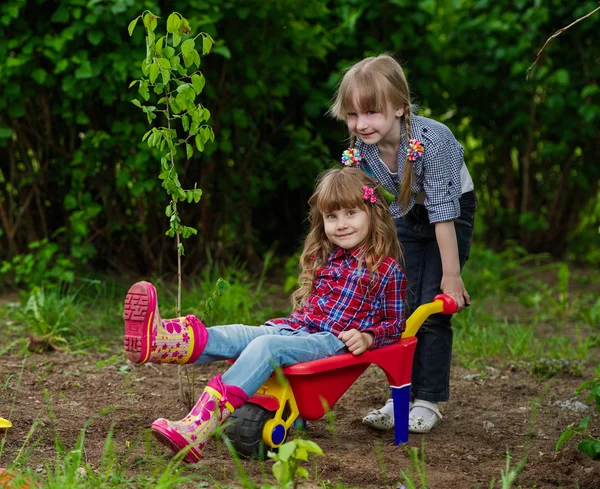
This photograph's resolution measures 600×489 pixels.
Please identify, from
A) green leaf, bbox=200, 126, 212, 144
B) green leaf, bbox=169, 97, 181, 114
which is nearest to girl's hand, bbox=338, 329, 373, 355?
green leaf, bbox=200, 126, 212, 144

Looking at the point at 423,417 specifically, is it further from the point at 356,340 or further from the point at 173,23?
the point at 173,23

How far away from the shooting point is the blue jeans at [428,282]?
3189mm

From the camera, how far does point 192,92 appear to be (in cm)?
282

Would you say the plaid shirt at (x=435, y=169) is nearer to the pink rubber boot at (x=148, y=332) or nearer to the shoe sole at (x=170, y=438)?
the pink rubber boot at (x=148, y=332)

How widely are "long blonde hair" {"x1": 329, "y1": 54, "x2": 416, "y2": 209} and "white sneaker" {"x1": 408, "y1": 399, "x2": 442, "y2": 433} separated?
742 millimetres

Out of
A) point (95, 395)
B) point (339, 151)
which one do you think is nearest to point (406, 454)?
point (95, 395)

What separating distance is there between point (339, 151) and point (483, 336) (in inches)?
68.4

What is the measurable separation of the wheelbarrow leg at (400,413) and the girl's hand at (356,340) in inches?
8.9

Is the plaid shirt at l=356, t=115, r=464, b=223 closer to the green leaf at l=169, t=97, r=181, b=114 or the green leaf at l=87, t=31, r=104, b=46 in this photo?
the green leaf at l=169, t=97, r=181, b=114

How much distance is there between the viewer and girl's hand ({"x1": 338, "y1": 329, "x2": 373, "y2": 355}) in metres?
2.77

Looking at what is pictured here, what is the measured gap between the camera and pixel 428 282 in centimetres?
320

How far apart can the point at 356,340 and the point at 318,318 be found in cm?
17

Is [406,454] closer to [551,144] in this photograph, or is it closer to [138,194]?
[138,194]

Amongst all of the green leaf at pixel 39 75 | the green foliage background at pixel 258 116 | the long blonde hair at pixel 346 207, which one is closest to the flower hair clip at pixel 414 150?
the long blonde hair at pixel 346 207
